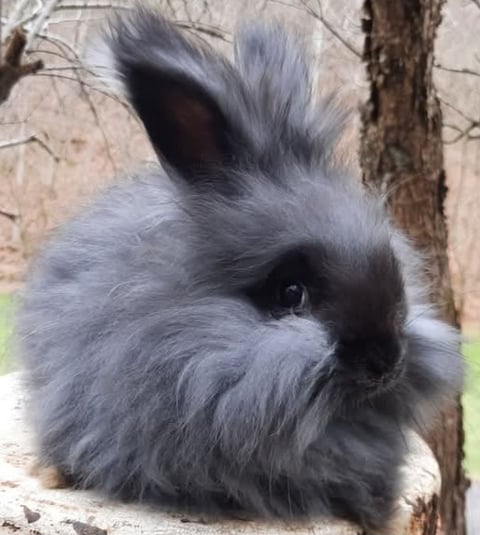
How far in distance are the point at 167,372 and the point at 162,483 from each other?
0.17 m

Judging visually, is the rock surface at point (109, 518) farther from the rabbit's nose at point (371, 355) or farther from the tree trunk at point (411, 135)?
the tree trunk at point (411, 135)

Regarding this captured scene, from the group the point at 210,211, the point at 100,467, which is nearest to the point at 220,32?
the point at 210,211

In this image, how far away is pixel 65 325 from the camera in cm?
132

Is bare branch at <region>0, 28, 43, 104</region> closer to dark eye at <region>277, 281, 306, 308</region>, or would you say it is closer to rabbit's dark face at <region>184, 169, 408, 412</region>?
rabbit's dark face at <region>184, 169, 408, 412</region>

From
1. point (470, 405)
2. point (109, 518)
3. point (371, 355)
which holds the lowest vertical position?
point (470, 405)


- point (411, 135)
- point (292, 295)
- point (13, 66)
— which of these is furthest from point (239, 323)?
point (411, 135)

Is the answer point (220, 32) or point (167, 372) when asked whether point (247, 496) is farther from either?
point (220, 32)

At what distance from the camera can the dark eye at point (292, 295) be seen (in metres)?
1.17

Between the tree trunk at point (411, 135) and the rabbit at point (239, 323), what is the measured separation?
82 centimetres

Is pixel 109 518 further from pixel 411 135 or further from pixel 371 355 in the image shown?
pixel 411 135

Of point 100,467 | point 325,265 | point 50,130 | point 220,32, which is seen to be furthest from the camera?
point 50,130

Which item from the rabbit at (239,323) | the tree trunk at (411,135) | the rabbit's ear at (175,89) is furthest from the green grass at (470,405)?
the rabbit's ear at (175,89)

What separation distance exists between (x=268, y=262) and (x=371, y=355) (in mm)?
181

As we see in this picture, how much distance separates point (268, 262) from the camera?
116cm
